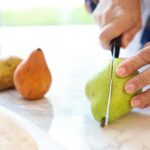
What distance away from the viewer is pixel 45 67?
2.39 ft

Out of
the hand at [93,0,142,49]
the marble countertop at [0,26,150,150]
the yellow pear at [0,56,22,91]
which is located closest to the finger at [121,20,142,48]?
the hand at [93,0,142,49]

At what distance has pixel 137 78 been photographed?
0.66m

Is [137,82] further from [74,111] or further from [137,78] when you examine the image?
[74,111]

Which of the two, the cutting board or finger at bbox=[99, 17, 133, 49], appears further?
finger at bbox=[99, 17, 133, 49]

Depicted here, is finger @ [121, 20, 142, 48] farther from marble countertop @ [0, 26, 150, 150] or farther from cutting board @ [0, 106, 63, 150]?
cutting board @ [0, 106, 63, 150]

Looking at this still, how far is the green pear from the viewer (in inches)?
24.9

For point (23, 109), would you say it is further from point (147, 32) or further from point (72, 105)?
point (147, 32)

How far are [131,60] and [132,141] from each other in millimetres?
151

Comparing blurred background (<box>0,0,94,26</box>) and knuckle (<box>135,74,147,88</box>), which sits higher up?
knuckle (<box>135,74,147,88</box>)

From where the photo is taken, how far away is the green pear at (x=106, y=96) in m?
0.63

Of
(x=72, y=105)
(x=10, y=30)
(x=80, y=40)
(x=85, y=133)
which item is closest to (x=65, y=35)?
(x=80, y=40)

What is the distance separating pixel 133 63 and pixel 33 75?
188mm

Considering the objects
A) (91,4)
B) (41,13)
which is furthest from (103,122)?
(41,13)

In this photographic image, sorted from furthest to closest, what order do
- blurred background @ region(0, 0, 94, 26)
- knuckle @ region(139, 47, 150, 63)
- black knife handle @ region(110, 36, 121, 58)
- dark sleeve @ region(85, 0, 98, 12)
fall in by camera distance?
blurred background @ region(0, 0, 94, 26)
dark sleeve @ region(85, 0, 98, 12)
black knife handle @ region(110, 36, 121, 58)
knuckle @ region(139, 47, 150, 63)
